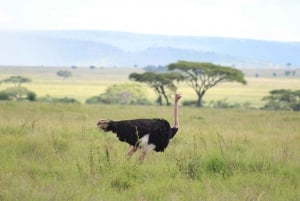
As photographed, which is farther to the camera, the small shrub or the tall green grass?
the small shrub

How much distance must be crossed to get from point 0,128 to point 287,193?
6.75 meters

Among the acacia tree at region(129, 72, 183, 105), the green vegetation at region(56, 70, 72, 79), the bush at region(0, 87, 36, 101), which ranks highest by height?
the green vegetation at region(56, 70, 72, 79)

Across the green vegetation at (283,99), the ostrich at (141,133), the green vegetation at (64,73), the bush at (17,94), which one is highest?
the green vegetation at (64,73)

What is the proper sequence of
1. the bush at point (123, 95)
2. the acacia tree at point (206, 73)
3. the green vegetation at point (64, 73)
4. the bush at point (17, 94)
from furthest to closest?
1. the green vegetation at point (64, 73)
2. the bush at point (123, 95)
3. the bush at point (17, 94)
4. the acacia tree at point (206, 73)

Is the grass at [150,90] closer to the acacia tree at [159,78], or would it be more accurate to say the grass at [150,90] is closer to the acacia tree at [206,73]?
the acacia tree at [206,73]

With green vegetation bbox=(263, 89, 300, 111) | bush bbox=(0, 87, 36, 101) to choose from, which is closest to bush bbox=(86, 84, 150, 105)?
bush bbox=(0, 87, 36, 101)

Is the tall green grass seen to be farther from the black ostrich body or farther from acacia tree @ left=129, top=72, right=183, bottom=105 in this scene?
acacia tree @ left=129, top=72, right=183, bottom=105

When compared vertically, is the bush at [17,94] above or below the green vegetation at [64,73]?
below

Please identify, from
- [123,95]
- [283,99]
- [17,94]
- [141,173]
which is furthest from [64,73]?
[141,173]

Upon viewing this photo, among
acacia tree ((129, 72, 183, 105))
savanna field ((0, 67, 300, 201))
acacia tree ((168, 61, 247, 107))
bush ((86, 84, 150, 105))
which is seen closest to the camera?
savanna field ((0, 67, 300, 201))

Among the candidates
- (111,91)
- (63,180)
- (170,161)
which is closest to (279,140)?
(170,161)

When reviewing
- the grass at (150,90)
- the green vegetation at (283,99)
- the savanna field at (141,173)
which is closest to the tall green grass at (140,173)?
the savanna field at (141,173)

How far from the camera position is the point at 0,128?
11.7 m

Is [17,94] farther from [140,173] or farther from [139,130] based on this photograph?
[140,173]
